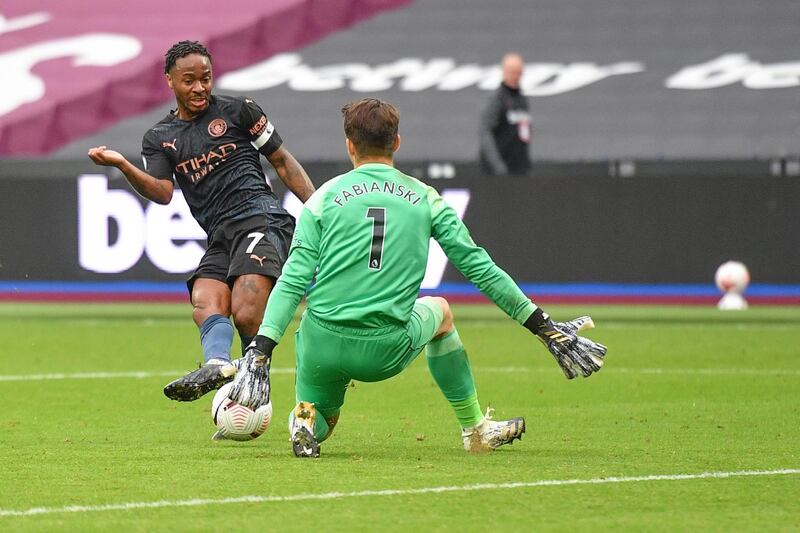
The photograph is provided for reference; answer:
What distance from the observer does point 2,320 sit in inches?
615

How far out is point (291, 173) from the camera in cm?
796

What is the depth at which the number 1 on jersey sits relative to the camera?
645cm

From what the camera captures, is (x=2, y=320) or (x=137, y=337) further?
(x=2, y=320)

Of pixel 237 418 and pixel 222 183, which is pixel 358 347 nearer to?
pixel 237 418

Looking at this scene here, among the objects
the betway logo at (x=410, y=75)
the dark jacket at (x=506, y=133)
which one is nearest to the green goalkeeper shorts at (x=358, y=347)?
the dark jacket at (x=506, y=133)

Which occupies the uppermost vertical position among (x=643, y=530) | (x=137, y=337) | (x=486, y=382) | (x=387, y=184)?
(x=387, y=184)

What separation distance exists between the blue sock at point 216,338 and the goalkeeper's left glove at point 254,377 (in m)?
0.86

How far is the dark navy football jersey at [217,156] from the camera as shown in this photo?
25.6 ft

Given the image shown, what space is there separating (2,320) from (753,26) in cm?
1194

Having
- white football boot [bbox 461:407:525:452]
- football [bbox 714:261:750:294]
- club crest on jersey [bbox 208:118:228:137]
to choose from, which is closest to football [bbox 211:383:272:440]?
white football boot [bbox 461:407:525:452]

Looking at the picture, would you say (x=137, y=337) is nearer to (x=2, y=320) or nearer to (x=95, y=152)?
(x=2, y=320)

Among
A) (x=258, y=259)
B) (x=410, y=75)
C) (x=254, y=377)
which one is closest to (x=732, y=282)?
(x=410, y=75)

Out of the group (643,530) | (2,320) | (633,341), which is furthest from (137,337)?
(643,530)

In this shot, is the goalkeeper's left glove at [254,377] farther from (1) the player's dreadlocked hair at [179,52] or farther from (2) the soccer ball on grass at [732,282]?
(2) the soccer ball on grass at [732,282]
